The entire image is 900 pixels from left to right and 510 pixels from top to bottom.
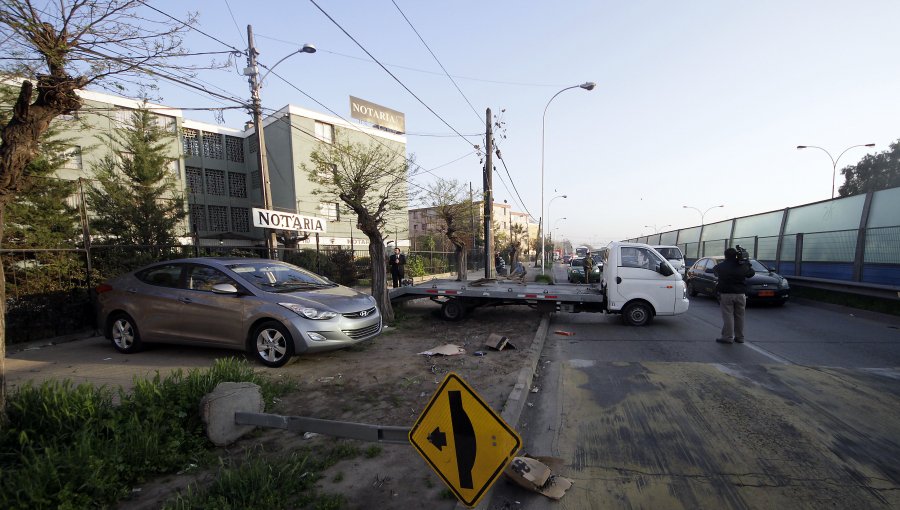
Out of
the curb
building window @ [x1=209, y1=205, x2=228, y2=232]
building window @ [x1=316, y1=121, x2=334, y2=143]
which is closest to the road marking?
the curb

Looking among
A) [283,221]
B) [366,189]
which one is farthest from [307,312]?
[366,189]

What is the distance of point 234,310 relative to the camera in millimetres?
5750

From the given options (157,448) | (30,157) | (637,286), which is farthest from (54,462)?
(637,286)

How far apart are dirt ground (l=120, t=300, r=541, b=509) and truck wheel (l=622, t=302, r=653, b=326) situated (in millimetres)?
2062

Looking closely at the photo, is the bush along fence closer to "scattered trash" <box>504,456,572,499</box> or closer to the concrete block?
the concrete block

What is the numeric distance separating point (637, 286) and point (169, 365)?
28.6 feet

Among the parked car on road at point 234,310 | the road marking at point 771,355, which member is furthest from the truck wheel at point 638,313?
the parked car on road at point 234,310

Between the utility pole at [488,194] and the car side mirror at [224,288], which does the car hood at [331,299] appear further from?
the utility pole at [488,194]

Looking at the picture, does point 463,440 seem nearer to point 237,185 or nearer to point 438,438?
point 438,438

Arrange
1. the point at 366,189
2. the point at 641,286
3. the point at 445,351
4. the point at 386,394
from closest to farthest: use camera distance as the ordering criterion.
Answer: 1. the point at 386,394
2. the point at 445,351
3. the point at 641,286
4. the point at 366,189

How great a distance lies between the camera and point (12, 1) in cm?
336

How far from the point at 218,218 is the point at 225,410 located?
34.4 m

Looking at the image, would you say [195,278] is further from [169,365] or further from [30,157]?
[30,157]

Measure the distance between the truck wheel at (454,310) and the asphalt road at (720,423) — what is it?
8.97 ft
